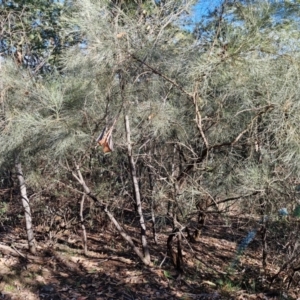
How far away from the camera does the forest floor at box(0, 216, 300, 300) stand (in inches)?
145

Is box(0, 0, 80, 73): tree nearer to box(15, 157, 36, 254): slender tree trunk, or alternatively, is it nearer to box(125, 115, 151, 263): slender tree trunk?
box(15, 157, 36, 254): slender tree trunk

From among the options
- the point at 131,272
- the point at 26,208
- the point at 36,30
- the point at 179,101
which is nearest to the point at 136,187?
the point at 131,272

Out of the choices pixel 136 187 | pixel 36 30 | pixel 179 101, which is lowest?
pixel 136 187

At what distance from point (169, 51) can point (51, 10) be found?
2978 millimetres

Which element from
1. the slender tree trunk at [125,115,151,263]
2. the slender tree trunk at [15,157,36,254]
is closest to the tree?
the slender tree trunk at [15,157,36,254]

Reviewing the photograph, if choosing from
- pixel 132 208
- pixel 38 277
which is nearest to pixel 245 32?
pixel 132 208

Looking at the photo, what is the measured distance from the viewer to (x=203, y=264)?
452cm

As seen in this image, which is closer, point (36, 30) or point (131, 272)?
point (131, 272)

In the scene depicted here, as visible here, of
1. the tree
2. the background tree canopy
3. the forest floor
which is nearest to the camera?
the background tree canopy

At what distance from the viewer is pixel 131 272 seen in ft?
13.4

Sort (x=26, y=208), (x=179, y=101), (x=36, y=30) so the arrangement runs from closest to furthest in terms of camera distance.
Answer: (x=179, y=101), (x=26, y=208), (x=36, y=30)

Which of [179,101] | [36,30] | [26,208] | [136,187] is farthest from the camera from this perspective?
[36,30]

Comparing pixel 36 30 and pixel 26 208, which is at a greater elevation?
pixel 36 30

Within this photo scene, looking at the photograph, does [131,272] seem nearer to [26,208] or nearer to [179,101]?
[26,208]
